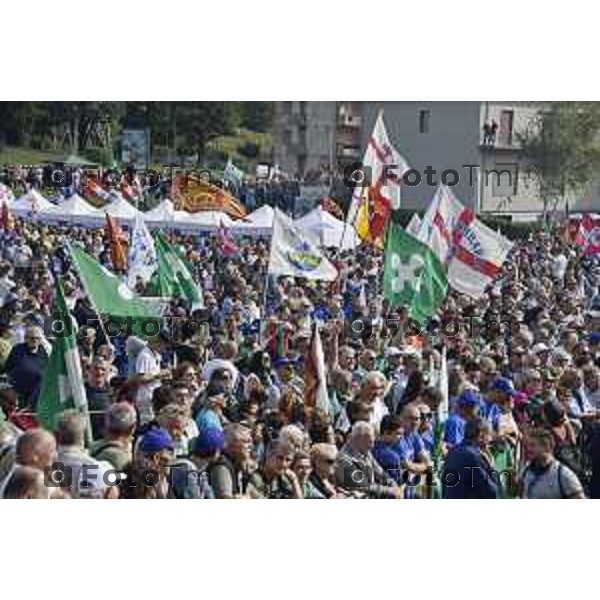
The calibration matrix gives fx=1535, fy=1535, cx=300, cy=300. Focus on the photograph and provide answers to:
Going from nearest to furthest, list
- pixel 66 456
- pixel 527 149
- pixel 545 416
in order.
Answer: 1. pixel 66 456
2. pixel 545 416
3. pixel 527 149

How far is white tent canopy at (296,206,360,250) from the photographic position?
11.4 meters

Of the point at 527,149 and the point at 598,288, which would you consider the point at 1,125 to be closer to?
the point at 527,149

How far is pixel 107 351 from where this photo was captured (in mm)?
10992

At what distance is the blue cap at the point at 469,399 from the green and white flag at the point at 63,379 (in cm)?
259

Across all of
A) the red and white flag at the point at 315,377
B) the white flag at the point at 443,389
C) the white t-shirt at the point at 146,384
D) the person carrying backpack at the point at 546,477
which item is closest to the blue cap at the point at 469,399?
the white flag at the point at 443,389

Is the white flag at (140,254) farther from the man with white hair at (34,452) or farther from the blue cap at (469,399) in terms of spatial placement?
the man with white hair at (34,452)

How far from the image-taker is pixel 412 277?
12086 mm

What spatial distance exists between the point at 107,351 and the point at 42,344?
48 cm

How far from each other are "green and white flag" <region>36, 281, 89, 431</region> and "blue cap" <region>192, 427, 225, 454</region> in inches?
57.0

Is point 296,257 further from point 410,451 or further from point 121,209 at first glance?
point 410,451

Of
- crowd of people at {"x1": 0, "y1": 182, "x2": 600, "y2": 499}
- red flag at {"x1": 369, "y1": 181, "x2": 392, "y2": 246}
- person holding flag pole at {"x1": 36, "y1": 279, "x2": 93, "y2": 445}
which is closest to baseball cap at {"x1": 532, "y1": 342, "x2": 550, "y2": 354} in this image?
crowd of people at {"x1": 0, "y1": 182, "x2": 600, "y2": 499}

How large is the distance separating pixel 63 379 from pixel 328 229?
2497 mm

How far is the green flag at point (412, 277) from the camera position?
11.9 meters

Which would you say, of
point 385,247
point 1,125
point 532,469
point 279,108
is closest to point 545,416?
point 532,469
